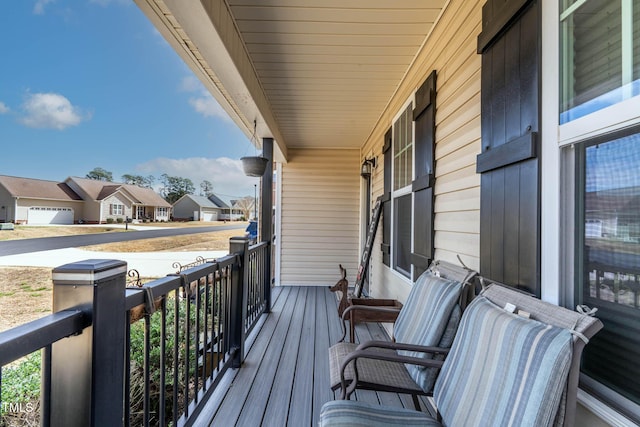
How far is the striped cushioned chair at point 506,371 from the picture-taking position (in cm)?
84

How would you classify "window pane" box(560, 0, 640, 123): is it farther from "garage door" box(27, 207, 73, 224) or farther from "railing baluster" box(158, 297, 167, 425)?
"garage door" box(27, 207, 73, 224)

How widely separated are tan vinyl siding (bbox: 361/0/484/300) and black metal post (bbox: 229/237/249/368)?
1.53 meters

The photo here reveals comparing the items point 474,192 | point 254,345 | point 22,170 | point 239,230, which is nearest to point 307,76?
point 474,192

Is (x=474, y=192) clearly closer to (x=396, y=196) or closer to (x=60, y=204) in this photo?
(x=396, y=196)

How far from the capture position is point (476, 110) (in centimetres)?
165

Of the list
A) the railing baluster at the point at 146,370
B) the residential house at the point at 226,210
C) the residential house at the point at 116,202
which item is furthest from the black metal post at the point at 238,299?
the residential house at the point at 226,210

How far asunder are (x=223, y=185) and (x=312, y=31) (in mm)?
12851

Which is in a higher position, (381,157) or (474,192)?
(381,157)

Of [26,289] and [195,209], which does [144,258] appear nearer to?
[195,209]

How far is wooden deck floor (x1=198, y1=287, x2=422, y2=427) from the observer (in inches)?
76.2

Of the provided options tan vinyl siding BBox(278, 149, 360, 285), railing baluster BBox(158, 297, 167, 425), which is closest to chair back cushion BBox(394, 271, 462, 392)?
railing baluster BBox(158, 297, 167, 425)

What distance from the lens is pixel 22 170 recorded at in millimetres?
4008

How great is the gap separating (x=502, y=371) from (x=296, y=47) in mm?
2495

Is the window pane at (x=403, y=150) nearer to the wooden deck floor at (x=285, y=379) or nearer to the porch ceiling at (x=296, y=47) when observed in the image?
the porch ceiling at (x=296, y=47)
